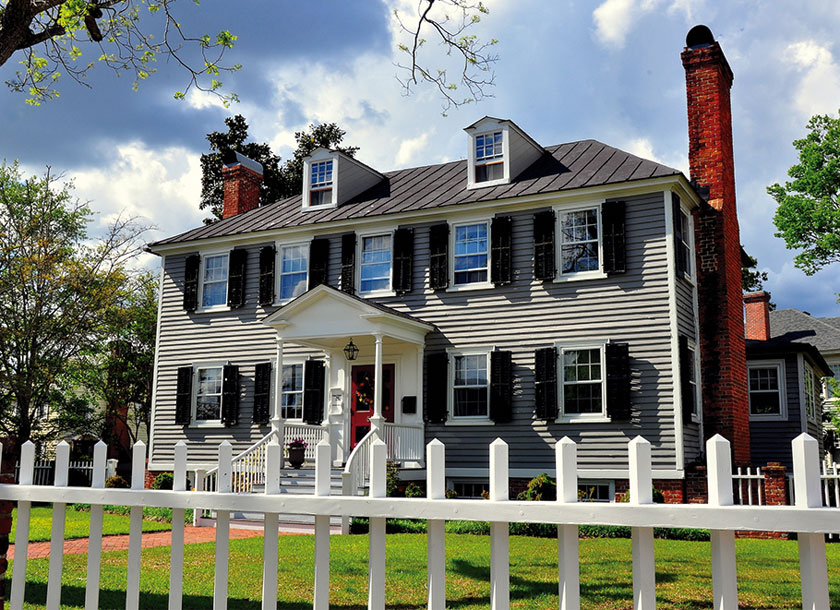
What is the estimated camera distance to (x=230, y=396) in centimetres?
2022

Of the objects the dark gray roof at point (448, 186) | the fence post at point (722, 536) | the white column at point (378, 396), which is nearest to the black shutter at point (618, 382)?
the dark gray roof at point (448, 186)

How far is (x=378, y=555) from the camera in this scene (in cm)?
339

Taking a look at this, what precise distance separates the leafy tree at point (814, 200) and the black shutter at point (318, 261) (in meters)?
18.4

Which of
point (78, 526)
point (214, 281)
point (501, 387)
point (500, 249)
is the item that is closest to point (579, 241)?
point (500, 249)

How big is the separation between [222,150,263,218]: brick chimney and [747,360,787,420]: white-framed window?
15414 mm

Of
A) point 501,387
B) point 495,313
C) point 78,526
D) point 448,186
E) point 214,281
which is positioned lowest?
point 78,526

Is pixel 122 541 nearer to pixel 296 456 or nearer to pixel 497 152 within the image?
pixel 296 456

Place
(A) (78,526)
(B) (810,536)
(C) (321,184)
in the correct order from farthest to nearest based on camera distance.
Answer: (C) (321,184)
(A) (78,526)
(B) (810,536)

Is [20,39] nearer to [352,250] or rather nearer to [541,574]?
[541,574]

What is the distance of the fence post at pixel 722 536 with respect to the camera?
2.79 m

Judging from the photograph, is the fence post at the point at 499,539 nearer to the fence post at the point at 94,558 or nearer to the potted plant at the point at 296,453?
the fence post at the point at 94,558

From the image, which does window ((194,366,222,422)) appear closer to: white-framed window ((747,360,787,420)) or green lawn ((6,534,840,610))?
green lawn ((6,534,840,610))

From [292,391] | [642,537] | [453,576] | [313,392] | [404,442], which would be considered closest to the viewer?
[642,537]

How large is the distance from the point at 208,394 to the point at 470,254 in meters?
7.99
